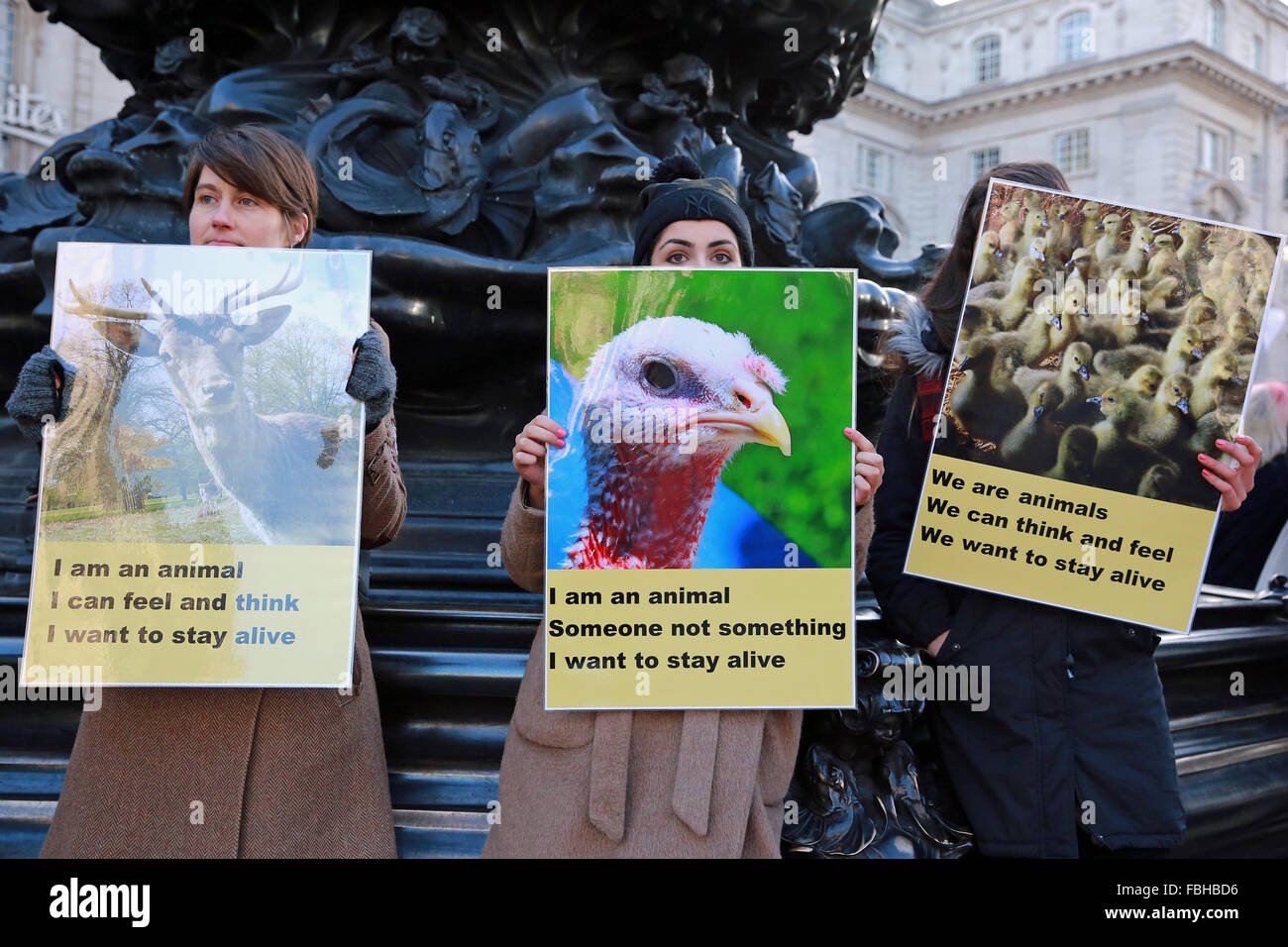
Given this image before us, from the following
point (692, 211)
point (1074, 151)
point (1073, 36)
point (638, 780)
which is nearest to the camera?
point (638, 780)

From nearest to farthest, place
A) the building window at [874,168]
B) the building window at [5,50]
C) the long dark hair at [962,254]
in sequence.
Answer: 1. the long dark hair at [962,254]
2. the building window at [5,50]
3. the building window at [874,168]

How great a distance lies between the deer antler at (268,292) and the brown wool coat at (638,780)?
550 mm

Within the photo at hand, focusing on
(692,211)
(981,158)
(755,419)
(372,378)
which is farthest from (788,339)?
(981,158)

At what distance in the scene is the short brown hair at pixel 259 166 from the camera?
2.19 meters

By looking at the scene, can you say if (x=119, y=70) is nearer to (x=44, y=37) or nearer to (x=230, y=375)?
(x=230, y=375)

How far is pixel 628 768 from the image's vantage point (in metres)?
1.94

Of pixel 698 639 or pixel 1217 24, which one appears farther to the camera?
pixel 1217 24

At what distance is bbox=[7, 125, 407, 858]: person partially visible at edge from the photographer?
1984 millimetres

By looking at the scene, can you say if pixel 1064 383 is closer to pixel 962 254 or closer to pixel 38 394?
pixel 962 254

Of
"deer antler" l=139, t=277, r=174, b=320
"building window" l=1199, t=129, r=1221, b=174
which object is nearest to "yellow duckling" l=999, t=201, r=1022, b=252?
"deer antler" l=139, t=277, r=174, b=320

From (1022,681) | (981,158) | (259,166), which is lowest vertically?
(1022,681)

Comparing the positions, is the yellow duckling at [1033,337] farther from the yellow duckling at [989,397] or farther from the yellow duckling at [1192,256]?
the yellow duckling at [1192,256]

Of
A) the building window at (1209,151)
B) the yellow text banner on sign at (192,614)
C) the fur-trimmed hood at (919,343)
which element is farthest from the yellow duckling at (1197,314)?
the building window at (1209,151)

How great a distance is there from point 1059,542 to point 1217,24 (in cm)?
4206
